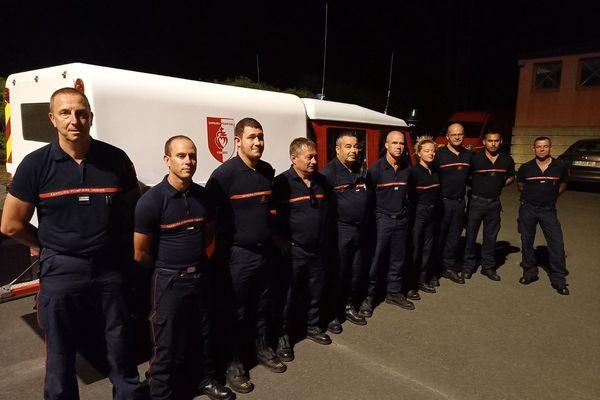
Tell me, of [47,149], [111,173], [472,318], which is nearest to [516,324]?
[472,318]

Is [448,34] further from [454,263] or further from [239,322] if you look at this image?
[239,322]

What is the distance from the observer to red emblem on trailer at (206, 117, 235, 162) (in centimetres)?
381

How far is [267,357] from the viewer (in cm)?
356

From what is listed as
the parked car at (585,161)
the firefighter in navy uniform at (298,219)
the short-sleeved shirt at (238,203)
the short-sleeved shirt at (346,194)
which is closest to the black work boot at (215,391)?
the firefighter in navy uniform at (298,219)

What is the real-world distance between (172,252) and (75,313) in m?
0.65

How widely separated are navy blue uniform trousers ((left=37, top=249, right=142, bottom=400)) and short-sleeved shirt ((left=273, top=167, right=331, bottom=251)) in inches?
57.5

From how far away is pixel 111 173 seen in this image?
2615 mm

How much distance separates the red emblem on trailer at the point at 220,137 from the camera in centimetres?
381

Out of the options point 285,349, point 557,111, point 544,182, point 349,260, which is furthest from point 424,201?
point 557,111

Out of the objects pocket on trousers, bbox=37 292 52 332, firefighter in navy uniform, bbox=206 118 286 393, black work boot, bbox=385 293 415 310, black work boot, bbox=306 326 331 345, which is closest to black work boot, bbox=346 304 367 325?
black work boot, bbox=306 326 331 345

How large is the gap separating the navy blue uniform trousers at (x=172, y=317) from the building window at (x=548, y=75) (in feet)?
63.7

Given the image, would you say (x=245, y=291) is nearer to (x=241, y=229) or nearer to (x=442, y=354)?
(x=241, y=229)

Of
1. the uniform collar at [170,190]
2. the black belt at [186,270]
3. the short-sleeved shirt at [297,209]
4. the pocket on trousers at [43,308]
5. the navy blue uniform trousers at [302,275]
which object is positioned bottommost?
the navy blue uniform trousers at [302,275]

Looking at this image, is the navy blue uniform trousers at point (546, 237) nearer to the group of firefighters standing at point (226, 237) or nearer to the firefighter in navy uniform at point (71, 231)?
the group of firefighters standing at point (226, 237)
